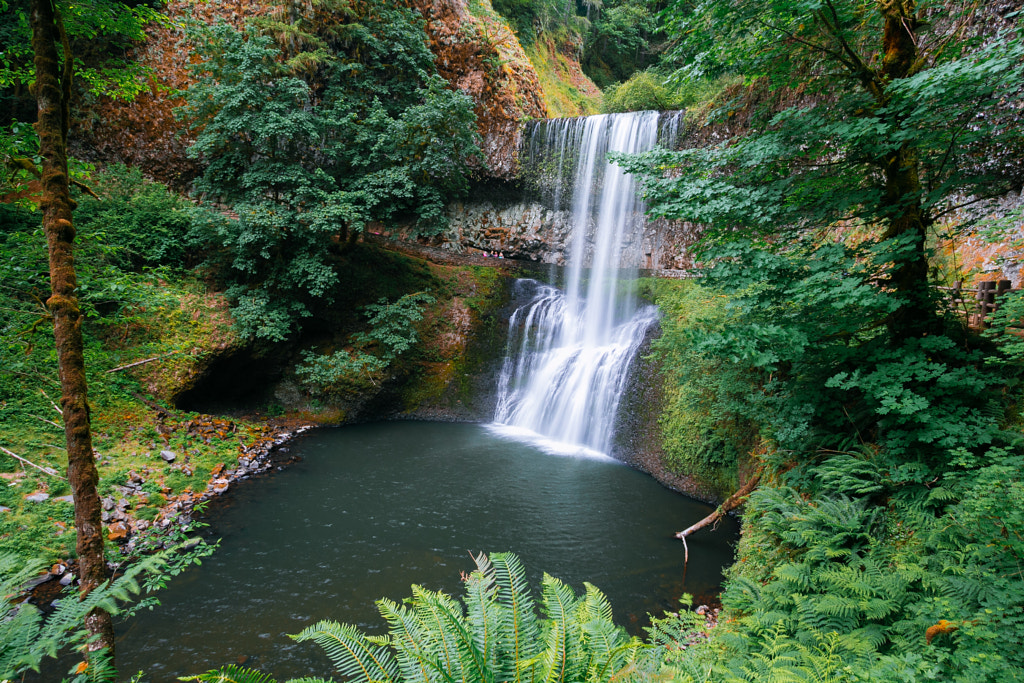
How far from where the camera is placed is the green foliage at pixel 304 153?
9.89 m

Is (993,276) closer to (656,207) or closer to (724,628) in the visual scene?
(656,207)

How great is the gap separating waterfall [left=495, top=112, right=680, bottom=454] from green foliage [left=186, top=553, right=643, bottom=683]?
7629 millimetres

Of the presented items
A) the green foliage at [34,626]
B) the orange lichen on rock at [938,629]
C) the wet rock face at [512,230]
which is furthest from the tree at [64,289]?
the wet rock face at [512,230]

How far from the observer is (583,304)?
12891mm

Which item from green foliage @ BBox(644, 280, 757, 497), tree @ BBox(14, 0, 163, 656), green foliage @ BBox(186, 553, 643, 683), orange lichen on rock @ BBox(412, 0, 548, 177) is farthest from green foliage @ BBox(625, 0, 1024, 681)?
orange lichen on rock @ BBox(412, 0, 548, 177)

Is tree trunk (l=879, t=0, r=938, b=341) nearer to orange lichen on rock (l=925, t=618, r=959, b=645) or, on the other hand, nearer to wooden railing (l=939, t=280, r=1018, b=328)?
wooden railing (l=939, t=280, r=1018, b=328)

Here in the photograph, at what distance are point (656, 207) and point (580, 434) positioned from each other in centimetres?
636

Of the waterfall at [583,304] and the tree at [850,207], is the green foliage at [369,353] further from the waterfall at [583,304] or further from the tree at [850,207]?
the tree at [850,207]

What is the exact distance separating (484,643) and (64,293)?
3234mm

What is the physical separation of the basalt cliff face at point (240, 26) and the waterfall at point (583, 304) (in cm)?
121

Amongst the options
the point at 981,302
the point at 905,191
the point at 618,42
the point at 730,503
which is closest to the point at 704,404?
the point at 730,503

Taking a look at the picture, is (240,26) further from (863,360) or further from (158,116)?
(863,360)

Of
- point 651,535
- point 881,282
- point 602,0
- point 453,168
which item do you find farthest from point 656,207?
point 602,0

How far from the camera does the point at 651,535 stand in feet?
21.1
